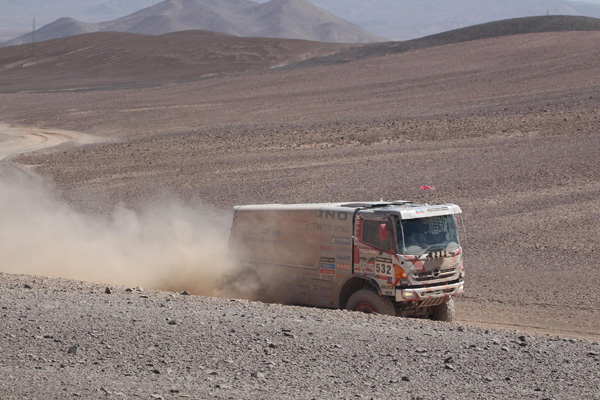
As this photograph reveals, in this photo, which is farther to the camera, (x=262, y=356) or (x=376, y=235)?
(x=376, y=235)

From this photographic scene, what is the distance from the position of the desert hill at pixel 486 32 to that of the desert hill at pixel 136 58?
1146cm

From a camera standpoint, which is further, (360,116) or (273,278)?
(360,116)

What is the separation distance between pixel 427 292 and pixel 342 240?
1710 millimetres

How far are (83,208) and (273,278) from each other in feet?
40.7

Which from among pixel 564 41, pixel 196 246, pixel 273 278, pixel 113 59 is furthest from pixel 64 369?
pixel 113 59

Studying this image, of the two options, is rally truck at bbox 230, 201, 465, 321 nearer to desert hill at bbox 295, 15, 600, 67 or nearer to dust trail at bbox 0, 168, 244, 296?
dust trail at bbox 0, 168, 244, 296

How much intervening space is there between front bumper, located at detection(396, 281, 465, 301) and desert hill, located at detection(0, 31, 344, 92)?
195 ft

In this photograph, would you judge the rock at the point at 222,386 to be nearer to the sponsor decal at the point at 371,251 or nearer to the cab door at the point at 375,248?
the cab door at the point at 375,248

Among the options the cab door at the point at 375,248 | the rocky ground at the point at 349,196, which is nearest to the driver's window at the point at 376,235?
the cab door at the point at 375,248

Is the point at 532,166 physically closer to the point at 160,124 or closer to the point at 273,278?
the point at 273,278

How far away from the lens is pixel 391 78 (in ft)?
177

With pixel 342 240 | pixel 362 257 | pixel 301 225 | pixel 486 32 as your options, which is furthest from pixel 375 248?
pixel 486 32

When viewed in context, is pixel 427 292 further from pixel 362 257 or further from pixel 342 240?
pixel 342 240

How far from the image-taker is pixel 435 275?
1261 centimetres
